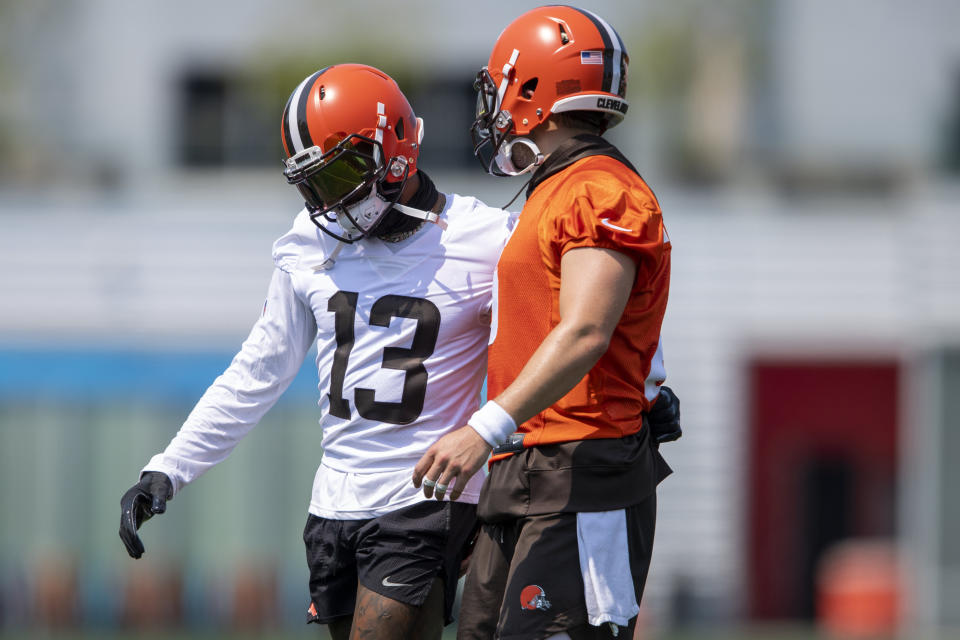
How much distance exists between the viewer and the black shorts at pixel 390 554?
4.20 meters

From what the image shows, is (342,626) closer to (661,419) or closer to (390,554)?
(390,554)

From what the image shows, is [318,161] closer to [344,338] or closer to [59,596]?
[344,338]

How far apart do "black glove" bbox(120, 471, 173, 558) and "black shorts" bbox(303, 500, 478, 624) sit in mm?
460

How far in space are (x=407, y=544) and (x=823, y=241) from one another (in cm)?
1483

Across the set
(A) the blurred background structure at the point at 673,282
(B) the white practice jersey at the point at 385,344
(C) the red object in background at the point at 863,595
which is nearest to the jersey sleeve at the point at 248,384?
(B) the white practice jersey at the point at 385,344

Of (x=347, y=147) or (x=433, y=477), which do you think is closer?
(x=433, y=477)

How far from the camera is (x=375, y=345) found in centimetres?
431

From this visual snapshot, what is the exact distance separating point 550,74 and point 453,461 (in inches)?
45.3


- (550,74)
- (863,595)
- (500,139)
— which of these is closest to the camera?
(550,74)

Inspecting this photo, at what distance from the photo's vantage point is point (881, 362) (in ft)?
60.8

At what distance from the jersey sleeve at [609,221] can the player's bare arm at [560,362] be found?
0.04 m

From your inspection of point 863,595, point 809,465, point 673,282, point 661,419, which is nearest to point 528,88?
point 661,419

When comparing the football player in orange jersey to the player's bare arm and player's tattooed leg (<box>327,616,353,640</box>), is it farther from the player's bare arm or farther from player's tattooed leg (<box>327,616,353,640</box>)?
player's tattooed leg (<box>327,616,353,640</box>)

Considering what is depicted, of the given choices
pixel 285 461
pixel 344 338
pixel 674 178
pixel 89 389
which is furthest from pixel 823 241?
pixel 344 338
